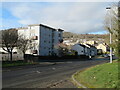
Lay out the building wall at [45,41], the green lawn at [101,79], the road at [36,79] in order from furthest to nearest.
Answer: the building wall at [45,41] < the road at [36,79] < the green lawn at [101,79]

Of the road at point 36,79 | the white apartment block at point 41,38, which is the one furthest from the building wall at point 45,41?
the road at point 36,79

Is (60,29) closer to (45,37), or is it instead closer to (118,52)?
(45,37)

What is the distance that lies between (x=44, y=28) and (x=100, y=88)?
62.8 m

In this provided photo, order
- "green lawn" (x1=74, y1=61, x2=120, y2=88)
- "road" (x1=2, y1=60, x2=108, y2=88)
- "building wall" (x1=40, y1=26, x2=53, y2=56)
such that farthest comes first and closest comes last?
"building wall" (x1=40, y1=26, x2=53, y2=56)
"road" (x1=2, y1=60, x2=108, y2=88)
"green lawn" (x1=74, y1=61, x2=120, y2=88)

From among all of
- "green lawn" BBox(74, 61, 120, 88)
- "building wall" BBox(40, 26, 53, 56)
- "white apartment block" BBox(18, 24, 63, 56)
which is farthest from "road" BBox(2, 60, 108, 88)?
"building wall" BBox(40, 26, 53, 56)

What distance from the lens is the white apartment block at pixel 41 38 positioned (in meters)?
65.9

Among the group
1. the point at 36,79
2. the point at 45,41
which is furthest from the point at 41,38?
the point at 36,79

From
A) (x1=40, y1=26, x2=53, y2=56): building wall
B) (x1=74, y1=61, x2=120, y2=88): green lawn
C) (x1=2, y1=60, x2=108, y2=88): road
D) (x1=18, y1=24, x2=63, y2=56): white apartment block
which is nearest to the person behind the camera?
(x1=74, y1=61, x2=120, y2=88): green lawn

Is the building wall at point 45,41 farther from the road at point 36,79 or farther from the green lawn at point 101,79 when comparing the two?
the green lawn at point 101,79

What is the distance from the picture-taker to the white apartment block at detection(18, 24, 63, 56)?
216 feet

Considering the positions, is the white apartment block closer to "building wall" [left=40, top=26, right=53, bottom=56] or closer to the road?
"building wall" [left=40, top=26, right=53, bottom=56]

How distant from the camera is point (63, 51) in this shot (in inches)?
2751

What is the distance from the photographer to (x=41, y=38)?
68062 millimetres

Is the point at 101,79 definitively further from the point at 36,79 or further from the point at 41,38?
the point at 41,38
